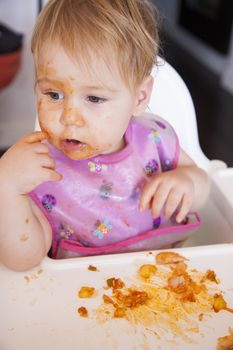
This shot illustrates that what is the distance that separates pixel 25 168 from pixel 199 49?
10.0ft

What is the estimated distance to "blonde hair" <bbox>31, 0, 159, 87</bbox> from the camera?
0.61 meters

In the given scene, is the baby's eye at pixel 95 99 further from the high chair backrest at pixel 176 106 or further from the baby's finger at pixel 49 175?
the high chair backrest at pixel 176 106

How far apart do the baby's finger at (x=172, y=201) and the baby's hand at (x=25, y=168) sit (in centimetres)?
18

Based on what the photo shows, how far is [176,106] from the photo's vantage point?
979 millimetres

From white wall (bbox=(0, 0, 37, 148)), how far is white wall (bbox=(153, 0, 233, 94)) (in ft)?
3.39

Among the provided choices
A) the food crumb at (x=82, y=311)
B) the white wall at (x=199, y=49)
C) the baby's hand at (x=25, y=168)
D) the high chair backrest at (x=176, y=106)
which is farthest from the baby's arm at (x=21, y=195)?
the white wall at (x=199, y=49)

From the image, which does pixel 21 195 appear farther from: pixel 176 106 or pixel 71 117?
pixel 176 106

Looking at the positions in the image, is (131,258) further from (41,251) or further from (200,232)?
(200,232)

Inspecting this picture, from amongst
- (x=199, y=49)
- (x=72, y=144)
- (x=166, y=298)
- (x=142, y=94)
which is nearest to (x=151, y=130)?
(x=142, y=94)

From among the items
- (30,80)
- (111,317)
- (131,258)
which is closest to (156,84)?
(131,258)

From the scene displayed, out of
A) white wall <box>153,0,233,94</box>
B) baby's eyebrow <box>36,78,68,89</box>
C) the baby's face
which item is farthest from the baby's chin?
white wall <box>153,0,233,94</box>

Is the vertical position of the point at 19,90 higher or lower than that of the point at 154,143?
lower

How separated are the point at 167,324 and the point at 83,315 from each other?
0.34 feet

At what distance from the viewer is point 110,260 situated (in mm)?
664
